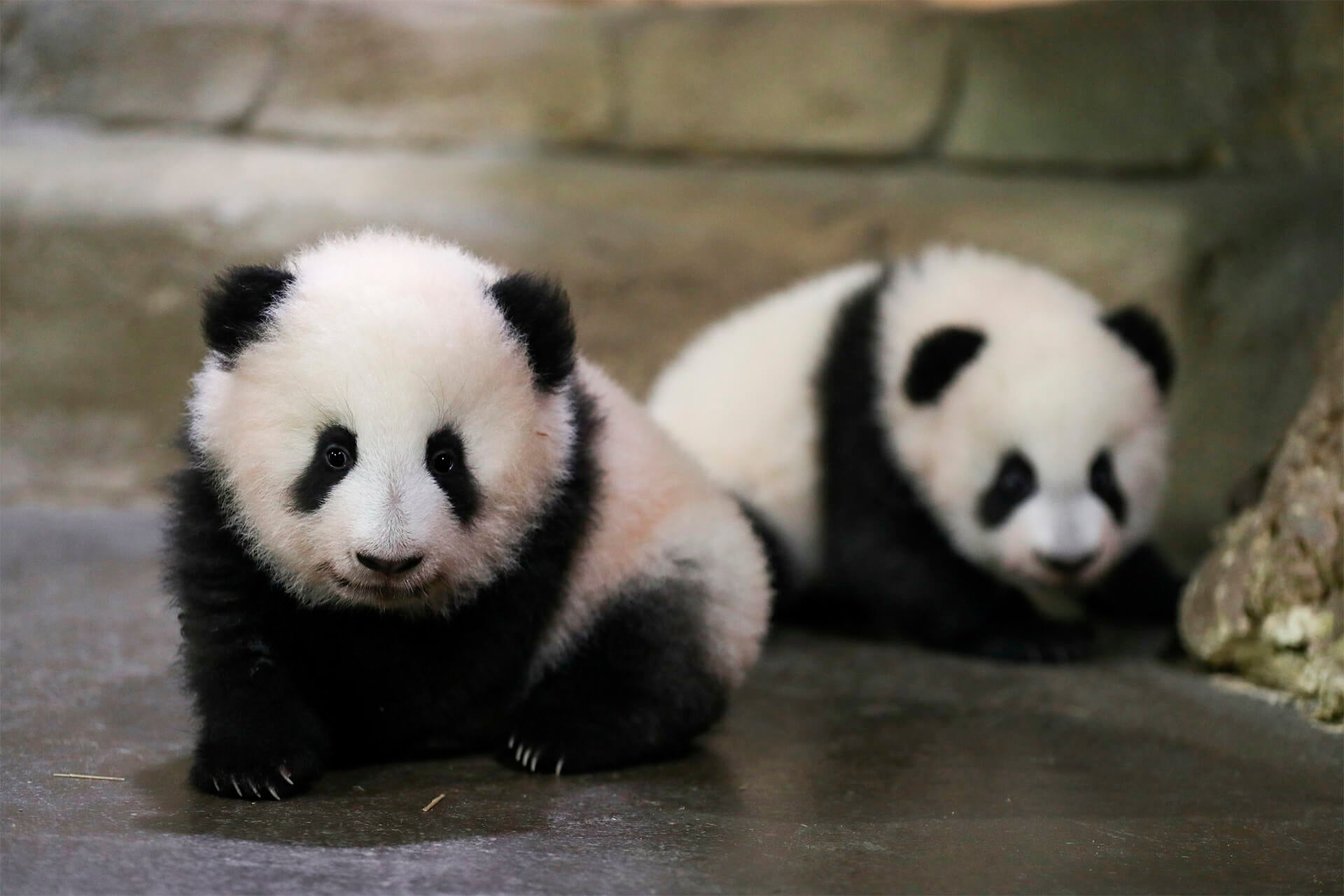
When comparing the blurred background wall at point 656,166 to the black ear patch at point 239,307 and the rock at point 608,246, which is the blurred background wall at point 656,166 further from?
the black ear patch at point 239,307

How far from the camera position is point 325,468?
331 centimetres

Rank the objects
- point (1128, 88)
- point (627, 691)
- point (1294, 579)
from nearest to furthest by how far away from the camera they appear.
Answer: point (627, 691)
point (1294, 579)
point (1128, 88)

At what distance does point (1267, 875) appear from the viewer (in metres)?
3.11

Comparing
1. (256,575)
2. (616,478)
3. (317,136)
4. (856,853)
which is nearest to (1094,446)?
(616,478)

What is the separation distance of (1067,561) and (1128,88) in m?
3.38

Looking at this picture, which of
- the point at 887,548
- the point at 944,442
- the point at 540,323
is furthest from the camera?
the point at 887,548

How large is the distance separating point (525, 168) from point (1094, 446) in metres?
3.45

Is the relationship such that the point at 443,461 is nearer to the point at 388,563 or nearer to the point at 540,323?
the point at 388,563

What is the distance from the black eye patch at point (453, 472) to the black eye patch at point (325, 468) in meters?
0.17

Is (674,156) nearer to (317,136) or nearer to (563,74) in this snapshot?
(563,74)

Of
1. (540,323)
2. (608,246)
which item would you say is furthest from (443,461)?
(608,246)

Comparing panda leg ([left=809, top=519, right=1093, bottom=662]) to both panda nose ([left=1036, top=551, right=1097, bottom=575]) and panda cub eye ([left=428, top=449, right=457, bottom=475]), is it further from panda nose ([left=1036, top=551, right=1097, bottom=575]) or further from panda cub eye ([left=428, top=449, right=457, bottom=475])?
panda cub eye ([left=428, top=449, right=457, bottom=475])

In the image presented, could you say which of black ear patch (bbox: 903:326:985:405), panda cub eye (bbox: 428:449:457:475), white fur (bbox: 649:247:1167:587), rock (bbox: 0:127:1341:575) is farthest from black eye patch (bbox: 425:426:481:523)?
rock (bbox: 0:127:1341:575)

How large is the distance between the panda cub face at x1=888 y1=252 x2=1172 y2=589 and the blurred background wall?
5.99 feet
